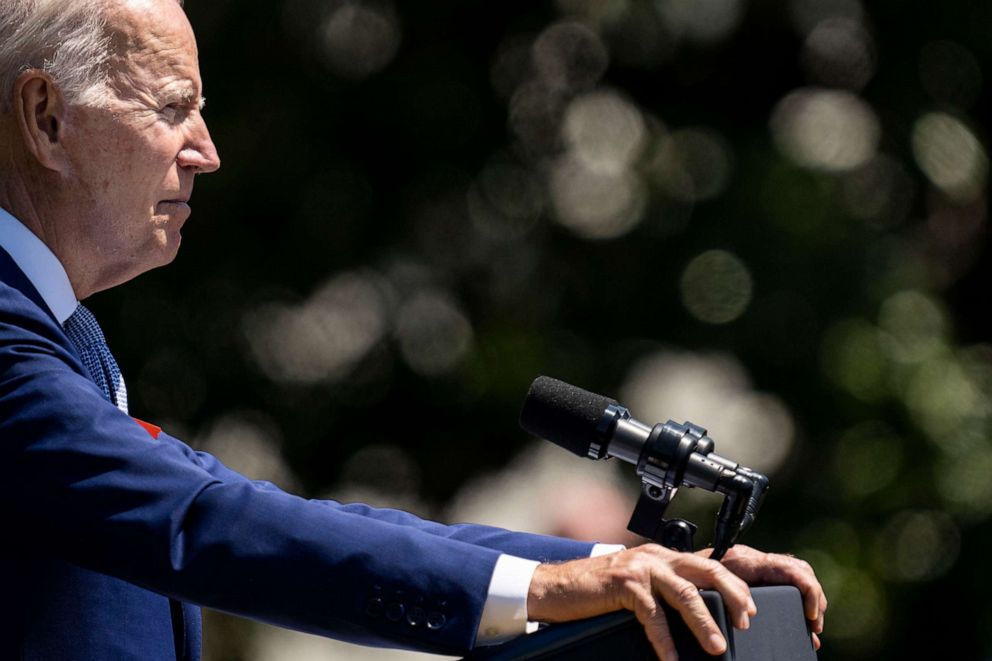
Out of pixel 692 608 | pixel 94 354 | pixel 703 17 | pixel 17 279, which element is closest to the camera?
pixel 692 608

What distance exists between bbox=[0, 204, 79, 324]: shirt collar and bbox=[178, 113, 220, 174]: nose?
0.27m

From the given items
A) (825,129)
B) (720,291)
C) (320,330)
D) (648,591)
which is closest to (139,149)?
(648,591)

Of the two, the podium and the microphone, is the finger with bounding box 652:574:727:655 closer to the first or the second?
the podium

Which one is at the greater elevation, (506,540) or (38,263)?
(38,263)

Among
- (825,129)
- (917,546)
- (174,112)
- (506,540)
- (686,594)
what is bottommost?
(917,546)

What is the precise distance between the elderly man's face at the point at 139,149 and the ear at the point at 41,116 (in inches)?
0.9

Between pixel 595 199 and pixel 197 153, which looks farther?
pixel 595 199

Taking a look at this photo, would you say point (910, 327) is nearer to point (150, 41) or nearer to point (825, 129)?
point (825, 129)

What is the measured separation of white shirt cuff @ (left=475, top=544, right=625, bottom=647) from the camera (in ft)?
5.33

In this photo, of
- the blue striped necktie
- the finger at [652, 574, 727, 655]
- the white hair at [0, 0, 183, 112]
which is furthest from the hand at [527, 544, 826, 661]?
the white hair at [0, 0, 183, 112]

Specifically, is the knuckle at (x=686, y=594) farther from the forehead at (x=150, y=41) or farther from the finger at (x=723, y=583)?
the forehead at (x=150, y=41)

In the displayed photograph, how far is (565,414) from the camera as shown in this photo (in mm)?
1846

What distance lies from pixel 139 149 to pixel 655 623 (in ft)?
3.70

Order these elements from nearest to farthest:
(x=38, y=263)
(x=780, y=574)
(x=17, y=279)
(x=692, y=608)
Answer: (x=692, y=608), (x=780, y=574), (x=17, y=279), (x=38, y=263)
